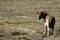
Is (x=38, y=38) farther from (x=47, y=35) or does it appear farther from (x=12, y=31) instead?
(x=12, y=31)

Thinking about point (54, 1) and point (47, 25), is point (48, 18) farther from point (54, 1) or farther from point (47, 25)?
point (54, 1)

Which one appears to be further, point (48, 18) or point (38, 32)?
point (38, 32)

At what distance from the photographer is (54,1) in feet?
151

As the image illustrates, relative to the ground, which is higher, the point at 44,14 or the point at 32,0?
the point at 44,14

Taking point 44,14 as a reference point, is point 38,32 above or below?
below

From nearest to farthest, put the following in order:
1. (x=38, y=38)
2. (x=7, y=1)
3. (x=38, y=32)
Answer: (x=38, y=38) < (x=38, y=32) < (x=7, y=1)

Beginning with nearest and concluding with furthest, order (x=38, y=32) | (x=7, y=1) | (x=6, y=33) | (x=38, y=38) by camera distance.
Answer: (x=38, y=38) < (x=6, y=33) < (x=38, y=32) < (x=7, y=1)

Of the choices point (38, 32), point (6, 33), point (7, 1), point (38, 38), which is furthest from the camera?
point (7, 1)

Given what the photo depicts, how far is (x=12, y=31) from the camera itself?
685 inches

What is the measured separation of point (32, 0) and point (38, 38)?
1231 inches

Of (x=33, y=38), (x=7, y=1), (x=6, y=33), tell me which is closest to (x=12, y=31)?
(x=6, y=33)

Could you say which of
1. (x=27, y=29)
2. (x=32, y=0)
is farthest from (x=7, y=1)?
(x=27, y=29)

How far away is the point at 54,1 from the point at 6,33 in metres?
30.2

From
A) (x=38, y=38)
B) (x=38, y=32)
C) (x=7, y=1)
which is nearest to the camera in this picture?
(x=38, y=38)
